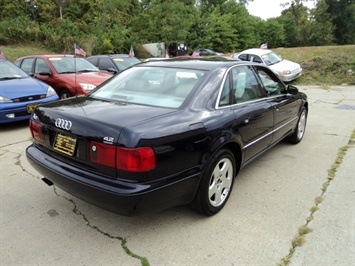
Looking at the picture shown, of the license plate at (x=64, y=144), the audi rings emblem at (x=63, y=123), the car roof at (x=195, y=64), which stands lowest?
the license plate at (x=64, y=144)

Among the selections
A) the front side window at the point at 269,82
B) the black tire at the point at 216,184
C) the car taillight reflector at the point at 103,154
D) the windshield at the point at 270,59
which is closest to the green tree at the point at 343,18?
the windshield at the point at 270,59

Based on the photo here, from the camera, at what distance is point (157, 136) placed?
2387mm

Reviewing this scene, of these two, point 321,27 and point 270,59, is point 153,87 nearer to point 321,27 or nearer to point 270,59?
point 270,59

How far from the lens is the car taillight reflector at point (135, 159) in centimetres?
229

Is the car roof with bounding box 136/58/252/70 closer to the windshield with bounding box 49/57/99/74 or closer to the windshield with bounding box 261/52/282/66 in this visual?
the windshield with bounding box 49/57/99/74

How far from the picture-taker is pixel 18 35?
963 inches

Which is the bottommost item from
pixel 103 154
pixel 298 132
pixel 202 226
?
pixel 202 226

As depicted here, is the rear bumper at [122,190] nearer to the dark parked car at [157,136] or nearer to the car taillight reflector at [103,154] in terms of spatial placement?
the dark parked car at [157,136]

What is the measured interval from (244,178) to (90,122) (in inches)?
90.0

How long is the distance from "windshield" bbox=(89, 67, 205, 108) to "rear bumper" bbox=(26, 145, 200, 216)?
0.78 m

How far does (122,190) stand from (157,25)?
33326mm

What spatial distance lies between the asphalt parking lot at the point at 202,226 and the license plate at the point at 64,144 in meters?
0.76

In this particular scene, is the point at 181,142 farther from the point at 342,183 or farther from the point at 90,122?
the point at 342,183

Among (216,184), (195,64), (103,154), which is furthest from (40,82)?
(216,184)
